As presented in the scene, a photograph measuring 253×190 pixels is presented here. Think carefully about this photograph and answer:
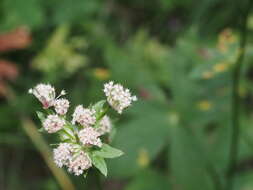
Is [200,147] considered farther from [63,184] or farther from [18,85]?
[18,85]

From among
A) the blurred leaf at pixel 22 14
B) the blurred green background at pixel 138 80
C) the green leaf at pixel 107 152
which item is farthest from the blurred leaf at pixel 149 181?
the green leaf at pixel 107 152

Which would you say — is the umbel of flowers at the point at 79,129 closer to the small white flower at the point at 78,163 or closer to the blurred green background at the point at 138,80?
the small white flower at the point at 78,163

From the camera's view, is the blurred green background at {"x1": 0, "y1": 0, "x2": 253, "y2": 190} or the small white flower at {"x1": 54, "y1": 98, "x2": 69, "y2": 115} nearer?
the small white flower at {"x1": 54, "y1": 98, "x2": 69, "y2": 115}

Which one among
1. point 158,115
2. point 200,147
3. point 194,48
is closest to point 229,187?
point 200,147

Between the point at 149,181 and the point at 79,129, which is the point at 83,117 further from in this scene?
the point at 149,181

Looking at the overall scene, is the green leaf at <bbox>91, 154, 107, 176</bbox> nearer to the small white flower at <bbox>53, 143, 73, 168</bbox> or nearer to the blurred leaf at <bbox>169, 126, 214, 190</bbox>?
the small white flower at <bbox>53, 143, 73, 168</bbox>

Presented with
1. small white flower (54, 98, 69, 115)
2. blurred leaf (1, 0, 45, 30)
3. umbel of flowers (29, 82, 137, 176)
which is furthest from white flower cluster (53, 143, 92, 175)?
blurred leaf (1, 0, 45, 30)
